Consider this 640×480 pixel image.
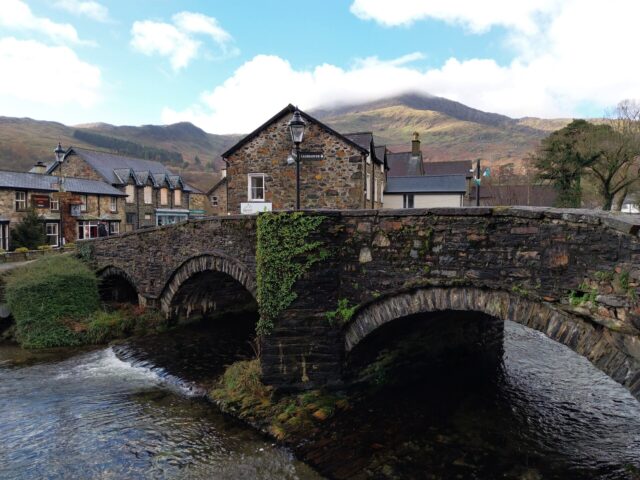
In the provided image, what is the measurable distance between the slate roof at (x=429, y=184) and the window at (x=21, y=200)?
2571cm

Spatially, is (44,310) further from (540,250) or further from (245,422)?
(540,250)

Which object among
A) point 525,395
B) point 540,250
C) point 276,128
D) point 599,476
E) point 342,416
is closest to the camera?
point 540,250

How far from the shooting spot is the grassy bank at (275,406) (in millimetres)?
8367

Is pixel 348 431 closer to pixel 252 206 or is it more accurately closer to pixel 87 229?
pixel 252 206

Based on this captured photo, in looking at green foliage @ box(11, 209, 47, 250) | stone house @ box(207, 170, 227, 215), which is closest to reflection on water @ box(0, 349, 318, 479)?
green foliage @ box(11, 209, 47, 250)

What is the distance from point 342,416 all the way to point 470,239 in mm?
4458

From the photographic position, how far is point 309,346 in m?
9.37

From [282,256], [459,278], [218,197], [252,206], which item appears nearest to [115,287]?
[252,206]

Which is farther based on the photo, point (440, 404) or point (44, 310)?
point (44, 310)

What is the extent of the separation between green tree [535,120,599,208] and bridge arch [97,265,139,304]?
2695 centimetres

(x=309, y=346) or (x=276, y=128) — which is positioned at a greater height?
(x=276, y=128)

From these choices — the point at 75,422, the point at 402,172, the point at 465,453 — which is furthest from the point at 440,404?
the point at 402,172

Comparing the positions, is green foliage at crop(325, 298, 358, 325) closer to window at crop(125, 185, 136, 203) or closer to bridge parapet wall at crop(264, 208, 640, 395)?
bridge parapet wall at crop(264, 208, 640, 395)

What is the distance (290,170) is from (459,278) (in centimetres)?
1489
